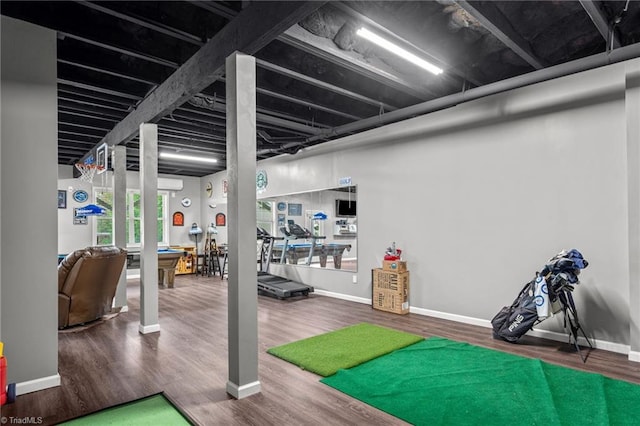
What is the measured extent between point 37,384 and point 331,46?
423 cm

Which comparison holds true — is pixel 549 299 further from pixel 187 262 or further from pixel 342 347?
pixel 187 262

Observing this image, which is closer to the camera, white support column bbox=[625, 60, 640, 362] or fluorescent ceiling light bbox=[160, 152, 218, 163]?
white support column bbox=[625, 60, 640, 362]

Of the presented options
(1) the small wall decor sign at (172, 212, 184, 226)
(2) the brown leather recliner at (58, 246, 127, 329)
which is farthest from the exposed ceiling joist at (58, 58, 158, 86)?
(1) the small wall decor sign at (172, 212, 184, 226)

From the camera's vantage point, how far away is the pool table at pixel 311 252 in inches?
290

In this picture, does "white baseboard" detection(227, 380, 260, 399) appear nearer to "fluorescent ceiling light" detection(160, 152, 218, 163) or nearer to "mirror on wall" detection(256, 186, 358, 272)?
"mirror on wall" detection(256, 186, 358, 272)

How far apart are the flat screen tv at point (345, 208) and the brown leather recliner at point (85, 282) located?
3880 millimetres

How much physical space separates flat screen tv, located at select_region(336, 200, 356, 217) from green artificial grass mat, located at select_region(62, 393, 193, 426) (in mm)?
4762

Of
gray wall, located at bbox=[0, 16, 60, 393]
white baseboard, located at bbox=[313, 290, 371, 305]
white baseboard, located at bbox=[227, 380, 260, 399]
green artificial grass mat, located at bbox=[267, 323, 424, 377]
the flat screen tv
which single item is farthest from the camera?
the flat screen tv

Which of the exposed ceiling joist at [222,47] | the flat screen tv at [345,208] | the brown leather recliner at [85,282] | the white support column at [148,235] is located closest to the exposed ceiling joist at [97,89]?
the exposed ceiling joist at [222,47]

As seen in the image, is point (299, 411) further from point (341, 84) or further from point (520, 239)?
point (341, 84)

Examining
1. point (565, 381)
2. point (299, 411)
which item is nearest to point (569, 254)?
point (565, 381)

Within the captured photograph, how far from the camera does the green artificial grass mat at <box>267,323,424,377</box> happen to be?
145 inches

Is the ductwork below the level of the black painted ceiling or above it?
below

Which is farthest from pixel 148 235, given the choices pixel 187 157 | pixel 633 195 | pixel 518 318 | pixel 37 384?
pixel 633 195
